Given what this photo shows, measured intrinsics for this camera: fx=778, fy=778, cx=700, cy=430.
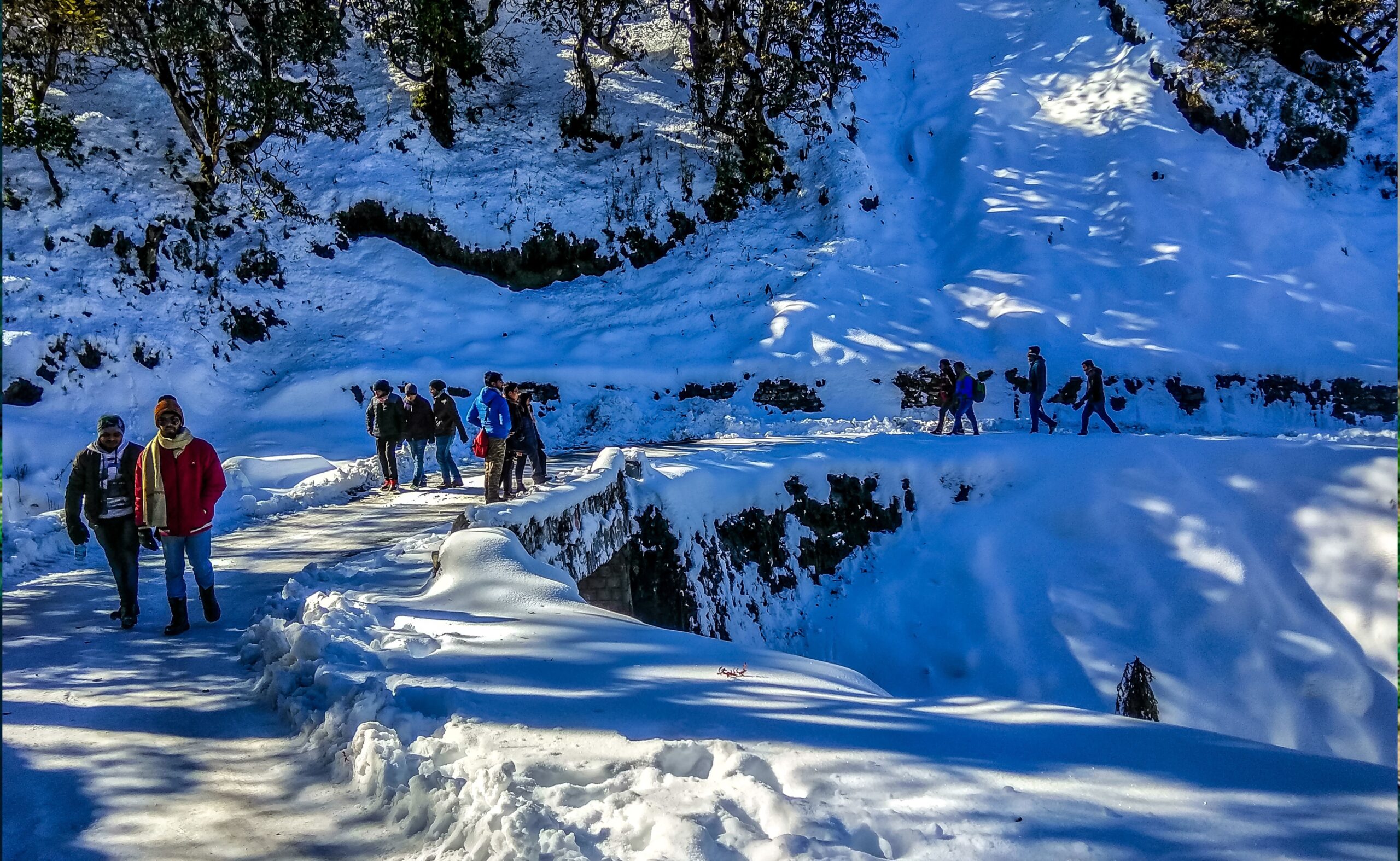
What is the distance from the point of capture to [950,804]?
3.01 meters

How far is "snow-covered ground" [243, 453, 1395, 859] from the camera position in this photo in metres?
2.82

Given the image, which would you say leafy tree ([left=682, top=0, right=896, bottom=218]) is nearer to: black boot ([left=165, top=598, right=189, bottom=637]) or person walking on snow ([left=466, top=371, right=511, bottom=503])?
person walking on snow ([left=466, top=371, right=511, bottom=503])

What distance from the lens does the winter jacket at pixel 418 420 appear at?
11750 millimetres

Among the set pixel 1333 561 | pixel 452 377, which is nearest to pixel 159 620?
pixel 452 377

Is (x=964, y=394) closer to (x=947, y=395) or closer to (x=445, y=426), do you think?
(x=947, y=395)

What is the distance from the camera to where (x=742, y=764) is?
325 cm

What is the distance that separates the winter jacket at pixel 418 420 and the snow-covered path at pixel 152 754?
215 inches

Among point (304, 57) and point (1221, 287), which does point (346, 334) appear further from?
point (1221, 287)

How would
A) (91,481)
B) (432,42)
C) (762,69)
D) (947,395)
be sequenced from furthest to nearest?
(762,69), (432,42), (947,395), (91,481)

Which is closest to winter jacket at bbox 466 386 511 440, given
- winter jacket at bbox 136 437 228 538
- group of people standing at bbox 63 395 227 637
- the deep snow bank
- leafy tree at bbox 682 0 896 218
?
the deep snow bank

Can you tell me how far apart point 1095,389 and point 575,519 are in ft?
34.8

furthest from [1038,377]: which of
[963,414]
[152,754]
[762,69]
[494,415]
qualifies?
[152,754]

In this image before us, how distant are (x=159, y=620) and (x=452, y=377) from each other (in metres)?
12.3

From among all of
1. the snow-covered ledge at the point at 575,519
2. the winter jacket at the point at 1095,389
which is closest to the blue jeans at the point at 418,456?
the snow-covered ledge at the point at 575,519
